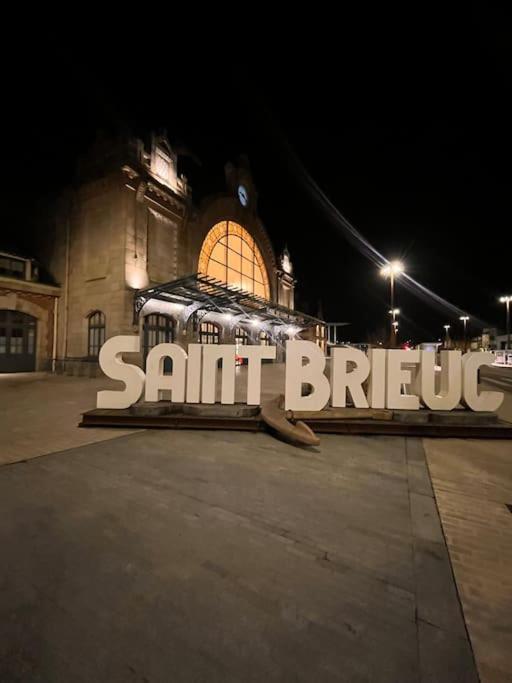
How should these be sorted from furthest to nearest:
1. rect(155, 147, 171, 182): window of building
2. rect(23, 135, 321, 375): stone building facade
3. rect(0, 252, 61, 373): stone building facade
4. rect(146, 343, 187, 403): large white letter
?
rect(155, 147, 171, 182): window of building → rect(0, 252, 61, 373): stone building facade → rect(23, 135, 321, 375): stone building facade → rect(146, 343, 187, 403): large white letter

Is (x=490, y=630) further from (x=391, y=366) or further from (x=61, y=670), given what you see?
(x=391, y=366)

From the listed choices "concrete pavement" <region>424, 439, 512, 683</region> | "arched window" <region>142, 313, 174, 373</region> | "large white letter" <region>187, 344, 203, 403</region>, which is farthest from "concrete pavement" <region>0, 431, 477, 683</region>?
"arched window" <region>142, 313, 174, 373</region>

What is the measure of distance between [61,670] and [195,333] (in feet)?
68.0

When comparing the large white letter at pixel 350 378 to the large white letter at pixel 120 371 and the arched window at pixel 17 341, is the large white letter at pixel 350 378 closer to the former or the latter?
the large white letter at pixel 120 371

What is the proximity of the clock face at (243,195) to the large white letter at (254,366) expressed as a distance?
2584 centimetres

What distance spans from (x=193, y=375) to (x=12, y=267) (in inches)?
724

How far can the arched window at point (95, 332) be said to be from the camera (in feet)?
59.6

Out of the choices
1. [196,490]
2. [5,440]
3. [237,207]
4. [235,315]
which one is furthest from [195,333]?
[196,490]

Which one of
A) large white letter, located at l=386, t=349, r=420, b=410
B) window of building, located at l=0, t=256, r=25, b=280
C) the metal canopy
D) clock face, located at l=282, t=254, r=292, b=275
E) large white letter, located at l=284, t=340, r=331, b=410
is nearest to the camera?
large white letter, located at l=284, t=340, r=331, b=410

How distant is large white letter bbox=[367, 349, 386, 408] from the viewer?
7.07 m

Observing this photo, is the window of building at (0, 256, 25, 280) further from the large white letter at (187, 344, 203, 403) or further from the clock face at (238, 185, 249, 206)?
the clock face at (238, 185, 249, 206)

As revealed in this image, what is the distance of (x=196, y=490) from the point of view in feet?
13.0

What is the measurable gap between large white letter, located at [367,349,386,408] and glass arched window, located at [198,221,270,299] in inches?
719

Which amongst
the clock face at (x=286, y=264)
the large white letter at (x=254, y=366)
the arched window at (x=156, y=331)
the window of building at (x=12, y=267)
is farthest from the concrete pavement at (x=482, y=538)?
the clock face at (x=286, y=264)
